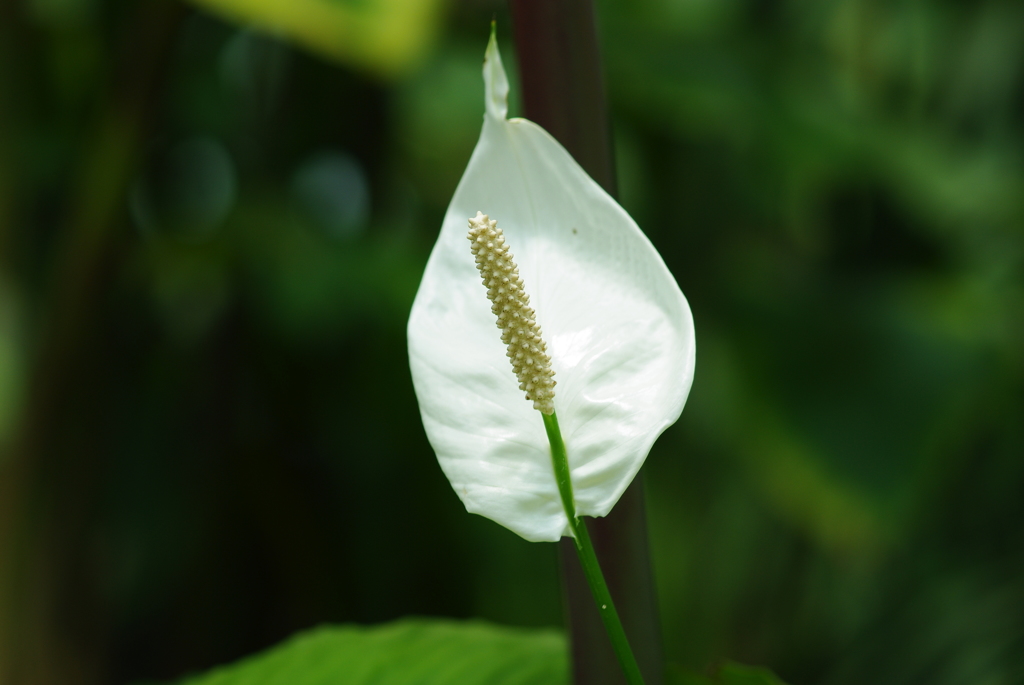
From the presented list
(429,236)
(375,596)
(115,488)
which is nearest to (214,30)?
(429,236)

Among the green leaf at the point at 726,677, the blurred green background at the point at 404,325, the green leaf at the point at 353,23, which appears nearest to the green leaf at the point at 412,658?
the green leaf at the point at 726,677

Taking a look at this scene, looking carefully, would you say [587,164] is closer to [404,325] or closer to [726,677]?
Result: [726,677]

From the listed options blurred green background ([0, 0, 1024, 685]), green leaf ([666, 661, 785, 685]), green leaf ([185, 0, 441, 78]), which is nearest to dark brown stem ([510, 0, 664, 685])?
green leaf ([666, 661, 785, 685])

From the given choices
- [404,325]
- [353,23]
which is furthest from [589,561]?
[404,325]

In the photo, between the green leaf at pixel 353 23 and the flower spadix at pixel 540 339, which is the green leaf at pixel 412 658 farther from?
the green leaf at pixel 353 23

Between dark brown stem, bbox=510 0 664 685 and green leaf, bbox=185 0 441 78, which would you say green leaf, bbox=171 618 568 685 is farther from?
green leaf, bbox=185 0 441 78
